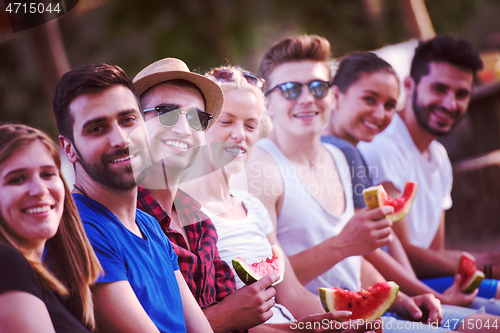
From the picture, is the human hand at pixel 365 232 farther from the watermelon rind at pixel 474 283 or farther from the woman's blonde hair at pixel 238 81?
the watermelon rind at pixel 474 283

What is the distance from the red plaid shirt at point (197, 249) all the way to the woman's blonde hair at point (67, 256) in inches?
22.8

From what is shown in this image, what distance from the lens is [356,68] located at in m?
3.79

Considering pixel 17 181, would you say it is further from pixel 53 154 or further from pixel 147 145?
pixel 147 145

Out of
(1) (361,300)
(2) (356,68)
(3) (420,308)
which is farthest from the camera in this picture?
(2) (356,68)

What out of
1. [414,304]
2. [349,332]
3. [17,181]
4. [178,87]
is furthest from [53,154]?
[414,304]

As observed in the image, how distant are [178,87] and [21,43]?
42.2 ft

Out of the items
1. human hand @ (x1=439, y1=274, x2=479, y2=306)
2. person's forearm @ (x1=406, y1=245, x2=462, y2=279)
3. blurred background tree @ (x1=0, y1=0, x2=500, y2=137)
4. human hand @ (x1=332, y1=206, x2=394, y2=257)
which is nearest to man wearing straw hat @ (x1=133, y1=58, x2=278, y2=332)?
human hand @ (x1=332, y1=206, x2=394, y2=257)

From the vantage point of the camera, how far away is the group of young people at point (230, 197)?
1.47 meters

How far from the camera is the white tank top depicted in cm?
302

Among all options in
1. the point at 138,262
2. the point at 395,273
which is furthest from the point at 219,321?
the point at 395,273

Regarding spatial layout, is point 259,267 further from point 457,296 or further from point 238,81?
point 457,296

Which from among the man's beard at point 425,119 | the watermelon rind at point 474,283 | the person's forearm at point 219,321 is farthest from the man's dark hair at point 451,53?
the person's forearm at point 219,321

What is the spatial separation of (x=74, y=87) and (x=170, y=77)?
1.82 ft

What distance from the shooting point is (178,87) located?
2.15 meters
